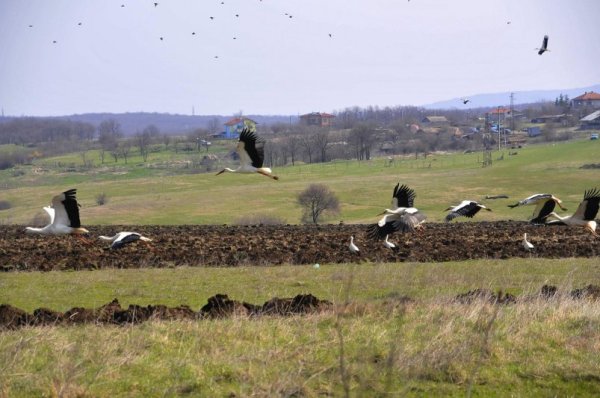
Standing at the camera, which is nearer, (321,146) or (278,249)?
(278,249)

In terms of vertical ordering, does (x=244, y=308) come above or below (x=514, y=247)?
above

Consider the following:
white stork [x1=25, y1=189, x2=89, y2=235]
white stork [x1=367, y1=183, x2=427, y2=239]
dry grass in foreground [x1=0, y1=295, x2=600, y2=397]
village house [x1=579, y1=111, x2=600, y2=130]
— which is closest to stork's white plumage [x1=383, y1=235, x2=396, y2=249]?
white stork [x1=367, y1=183, x2=427, y2=239]

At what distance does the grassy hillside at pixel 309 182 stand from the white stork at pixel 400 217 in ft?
154

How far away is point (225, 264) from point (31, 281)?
7.28 meters

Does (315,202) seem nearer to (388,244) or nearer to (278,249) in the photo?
(278,249)

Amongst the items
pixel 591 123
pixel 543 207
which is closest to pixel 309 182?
pixel 543 207

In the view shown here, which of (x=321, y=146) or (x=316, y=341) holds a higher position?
(x=316, y=341)

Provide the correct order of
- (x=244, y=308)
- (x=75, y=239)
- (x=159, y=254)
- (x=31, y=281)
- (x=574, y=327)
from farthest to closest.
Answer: (x=75, y=239) → (x=159, y=254) → (x=31, y=281) → (x=244, y=308) → (x=574, y=327)

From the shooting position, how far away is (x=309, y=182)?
107m

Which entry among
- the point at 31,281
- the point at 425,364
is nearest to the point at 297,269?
the point at 31,281

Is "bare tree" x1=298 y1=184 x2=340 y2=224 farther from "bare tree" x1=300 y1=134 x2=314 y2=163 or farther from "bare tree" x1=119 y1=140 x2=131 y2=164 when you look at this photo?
"bare tree" x1=119 y1=140 x2=131 y2=164

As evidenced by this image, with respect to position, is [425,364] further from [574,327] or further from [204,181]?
[204,181]

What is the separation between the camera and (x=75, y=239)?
3753 centimetres

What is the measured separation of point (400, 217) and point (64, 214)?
8.82m
